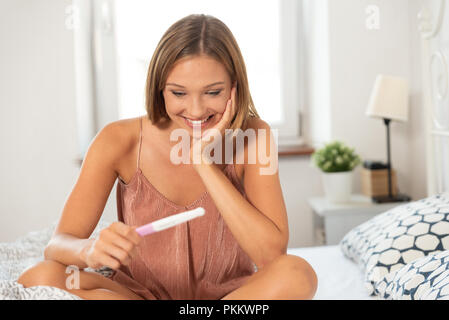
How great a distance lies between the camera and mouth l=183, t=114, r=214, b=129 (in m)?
0.99

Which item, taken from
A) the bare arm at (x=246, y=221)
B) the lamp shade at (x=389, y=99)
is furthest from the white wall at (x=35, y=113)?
the bare arm at (x=246, y=221)

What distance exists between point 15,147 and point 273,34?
1313 millimetres

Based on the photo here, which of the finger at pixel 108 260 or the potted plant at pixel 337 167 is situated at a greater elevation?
the finger at pixel 108 260

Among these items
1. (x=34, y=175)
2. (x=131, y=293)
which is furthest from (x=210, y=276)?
(x=34, y=175)

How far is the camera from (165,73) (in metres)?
0.97

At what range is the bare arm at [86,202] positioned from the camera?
858 millimetres

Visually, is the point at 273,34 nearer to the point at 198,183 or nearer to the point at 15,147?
the point at 15,147

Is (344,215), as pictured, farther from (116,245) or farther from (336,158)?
(116,245)

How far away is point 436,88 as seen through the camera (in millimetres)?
1797

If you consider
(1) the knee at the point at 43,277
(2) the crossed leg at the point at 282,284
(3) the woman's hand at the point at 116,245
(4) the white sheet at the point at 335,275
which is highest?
(3) the woman's hand at the point at 116,245

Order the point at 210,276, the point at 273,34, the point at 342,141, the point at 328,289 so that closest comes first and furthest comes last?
the point at 210,276 < the point at 328,289 < the point at 342,141 < the point at 273,34

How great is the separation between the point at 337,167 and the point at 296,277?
1348 millimetres

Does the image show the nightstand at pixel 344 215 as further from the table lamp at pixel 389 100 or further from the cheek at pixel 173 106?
the cheek at pixel 173 106

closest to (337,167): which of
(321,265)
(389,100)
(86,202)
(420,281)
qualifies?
(389,100)
